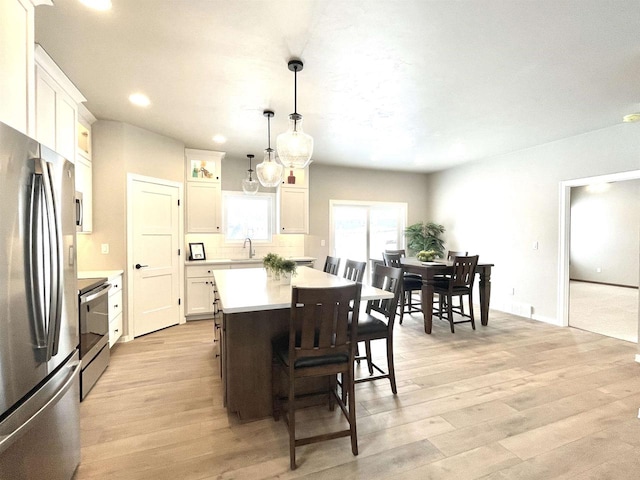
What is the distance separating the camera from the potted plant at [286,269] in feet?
8.74

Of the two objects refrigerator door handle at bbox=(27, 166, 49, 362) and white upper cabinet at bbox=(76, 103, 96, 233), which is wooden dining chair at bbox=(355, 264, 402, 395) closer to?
refrigerator door handle at bbox=(27, 166, 49, 362)

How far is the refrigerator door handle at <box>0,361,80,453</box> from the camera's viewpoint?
112cm

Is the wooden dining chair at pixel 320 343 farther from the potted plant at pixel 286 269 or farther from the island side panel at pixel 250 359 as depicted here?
the potted plant at pixel 286 269

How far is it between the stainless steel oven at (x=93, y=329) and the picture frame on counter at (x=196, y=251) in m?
1.81

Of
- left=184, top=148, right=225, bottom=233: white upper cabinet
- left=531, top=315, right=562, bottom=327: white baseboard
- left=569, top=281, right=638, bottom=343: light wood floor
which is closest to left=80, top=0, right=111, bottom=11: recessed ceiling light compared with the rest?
left=184, top=148, right=225, bottom=233: white upper cabinet

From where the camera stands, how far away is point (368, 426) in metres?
2.14

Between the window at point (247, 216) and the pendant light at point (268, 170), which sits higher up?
the pendant light at point (268, 170)

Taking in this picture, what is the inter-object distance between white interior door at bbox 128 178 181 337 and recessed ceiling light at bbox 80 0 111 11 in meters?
2.31

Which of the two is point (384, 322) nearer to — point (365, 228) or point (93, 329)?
point (93, 329)

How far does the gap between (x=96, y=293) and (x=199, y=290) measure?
2.02m

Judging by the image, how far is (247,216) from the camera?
18.4 feet

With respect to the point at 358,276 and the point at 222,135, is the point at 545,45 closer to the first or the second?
the point at 358,276

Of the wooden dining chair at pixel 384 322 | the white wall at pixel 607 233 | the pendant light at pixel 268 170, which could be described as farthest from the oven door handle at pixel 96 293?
the white wall at pixel 607 233

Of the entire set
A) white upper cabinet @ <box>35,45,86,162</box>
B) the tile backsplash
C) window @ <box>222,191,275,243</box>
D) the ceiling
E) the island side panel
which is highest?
the ceiling
